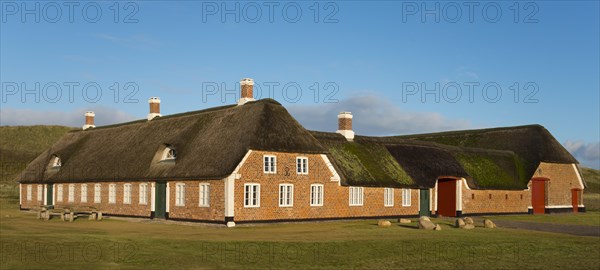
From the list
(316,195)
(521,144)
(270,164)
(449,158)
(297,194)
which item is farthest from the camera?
(521,144)

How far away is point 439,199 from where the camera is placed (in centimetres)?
4234

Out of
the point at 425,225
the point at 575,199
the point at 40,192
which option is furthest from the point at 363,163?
the point at 40,192

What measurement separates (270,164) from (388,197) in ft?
31.4

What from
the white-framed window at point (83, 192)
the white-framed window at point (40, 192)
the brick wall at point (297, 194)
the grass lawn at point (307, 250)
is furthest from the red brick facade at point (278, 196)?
the grass lawn at point (307, 250)

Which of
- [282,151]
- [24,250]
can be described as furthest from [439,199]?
[24,250]

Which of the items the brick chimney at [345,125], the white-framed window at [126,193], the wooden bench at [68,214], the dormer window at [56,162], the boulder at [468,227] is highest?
the brick chimney at [345,125]

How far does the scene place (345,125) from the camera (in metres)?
40.6

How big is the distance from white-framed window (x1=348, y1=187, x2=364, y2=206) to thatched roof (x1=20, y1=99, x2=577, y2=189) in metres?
0.60

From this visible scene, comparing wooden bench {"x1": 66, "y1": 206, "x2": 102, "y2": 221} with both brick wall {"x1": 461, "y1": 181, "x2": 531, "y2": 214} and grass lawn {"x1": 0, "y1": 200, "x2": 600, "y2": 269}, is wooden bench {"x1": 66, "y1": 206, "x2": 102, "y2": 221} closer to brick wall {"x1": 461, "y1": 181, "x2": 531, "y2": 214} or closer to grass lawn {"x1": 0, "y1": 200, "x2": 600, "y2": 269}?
grass lawn {"x1": 0, "y1": 200, "x2": 600, "y2": 269}

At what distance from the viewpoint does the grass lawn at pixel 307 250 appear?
17078mm

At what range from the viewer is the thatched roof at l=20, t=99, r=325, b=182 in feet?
104

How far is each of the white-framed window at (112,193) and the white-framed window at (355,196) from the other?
14017 mm

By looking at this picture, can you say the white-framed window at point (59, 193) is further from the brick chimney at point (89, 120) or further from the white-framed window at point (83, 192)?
the brick chimney at point (89, 120)

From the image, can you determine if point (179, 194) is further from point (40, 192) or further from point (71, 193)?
point (40, 192)
